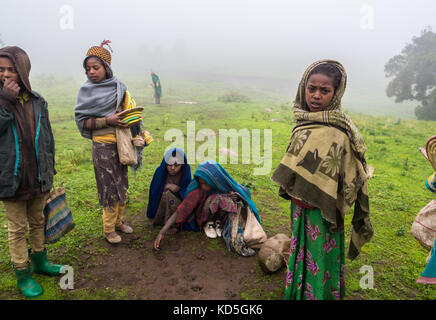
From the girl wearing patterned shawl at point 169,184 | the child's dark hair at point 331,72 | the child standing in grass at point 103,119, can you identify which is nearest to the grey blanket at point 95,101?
the child standing in grass at point 103,119

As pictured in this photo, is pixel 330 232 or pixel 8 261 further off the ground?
pixel 330 232

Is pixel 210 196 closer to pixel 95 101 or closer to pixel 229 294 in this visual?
pixel 229 294

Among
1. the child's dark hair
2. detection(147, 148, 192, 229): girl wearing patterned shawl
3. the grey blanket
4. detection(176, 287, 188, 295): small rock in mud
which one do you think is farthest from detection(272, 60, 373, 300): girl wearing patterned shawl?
the grey blanket

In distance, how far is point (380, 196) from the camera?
19.3 ft

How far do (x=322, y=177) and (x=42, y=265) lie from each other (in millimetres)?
3060

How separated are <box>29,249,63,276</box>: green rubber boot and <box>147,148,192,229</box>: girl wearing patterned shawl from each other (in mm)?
1432

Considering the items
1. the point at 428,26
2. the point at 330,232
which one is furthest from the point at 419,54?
the point at 330,232

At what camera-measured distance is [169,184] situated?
13.4 ft

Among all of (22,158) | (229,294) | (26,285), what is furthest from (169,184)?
(26,285)

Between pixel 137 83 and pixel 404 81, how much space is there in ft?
84.8

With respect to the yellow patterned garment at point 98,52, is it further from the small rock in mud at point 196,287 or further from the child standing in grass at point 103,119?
the small rock in mud at point 196,287

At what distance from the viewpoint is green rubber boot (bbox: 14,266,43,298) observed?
9.09 feet

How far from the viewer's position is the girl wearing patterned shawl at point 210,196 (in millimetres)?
3619
